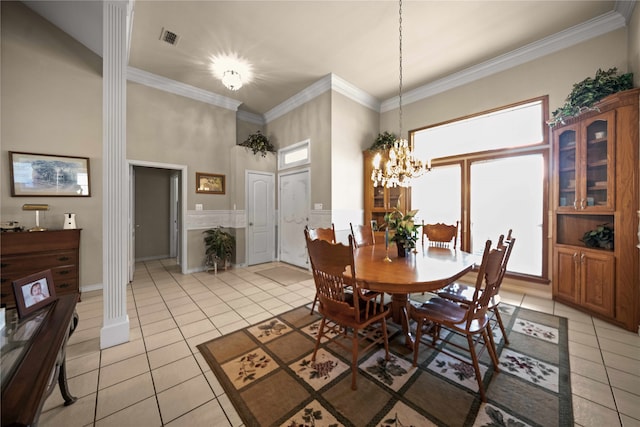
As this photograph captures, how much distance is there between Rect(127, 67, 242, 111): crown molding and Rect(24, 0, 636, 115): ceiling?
14 centimetres

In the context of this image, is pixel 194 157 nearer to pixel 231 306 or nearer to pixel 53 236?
pixel 53 236

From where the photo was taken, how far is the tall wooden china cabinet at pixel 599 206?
7.70ft

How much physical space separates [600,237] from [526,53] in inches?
103

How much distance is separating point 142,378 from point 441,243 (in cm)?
343

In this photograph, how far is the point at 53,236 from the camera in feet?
9.70

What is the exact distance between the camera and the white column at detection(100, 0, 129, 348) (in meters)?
2.05

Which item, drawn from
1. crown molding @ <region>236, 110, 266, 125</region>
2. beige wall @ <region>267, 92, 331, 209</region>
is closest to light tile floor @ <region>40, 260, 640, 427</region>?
beige wall @ <region>267, 92, 331, 209</region>

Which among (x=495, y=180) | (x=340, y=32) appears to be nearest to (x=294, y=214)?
(x=340, y=32)

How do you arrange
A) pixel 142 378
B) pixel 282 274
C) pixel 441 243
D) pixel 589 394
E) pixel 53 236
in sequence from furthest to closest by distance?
pixel 282 274 < pixel 441 243 < pixel 53 236 < pixel 142 378 < pixel 589 394

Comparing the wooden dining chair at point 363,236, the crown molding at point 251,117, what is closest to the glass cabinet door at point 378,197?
the wooden dining chair at point 363,236

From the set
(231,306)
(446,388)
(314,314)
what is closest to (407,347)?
(446,388)

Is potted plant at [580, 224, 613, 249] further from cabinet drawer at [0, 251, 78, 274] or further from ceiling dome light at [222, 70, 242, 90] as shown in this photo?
cabinet drawer at [0, 251, 78, 274]

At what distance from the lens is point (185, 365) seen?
1.89m

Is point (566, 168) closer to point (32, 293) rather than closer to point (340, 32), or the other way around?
point (340, 32)
